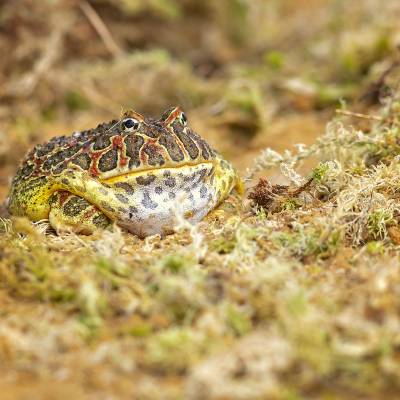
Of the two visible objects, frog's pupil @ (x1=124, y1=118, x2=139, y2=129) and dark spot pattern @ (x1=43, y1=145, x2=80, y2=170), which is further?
dark spot pattern @ (x1=43, y1=145, x2=80, y2=170)

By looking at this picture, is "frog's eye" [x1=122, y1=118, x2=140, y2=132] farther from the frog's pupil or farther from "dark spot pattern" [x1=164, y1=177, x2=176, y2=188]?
"dark spot pattern" [x1=164, y1=177, x2=176, y2=188]

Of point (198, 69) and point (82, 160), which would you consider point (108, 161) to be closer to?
point (82, 160)

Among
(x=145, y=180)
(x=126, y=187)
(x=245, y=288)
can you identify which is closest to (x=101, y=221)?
(x=126, y=187)

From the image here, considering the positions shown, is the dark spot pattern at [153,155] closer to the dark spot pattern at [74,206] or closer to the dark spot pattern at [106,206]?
the dark spot pattern at [106,206]

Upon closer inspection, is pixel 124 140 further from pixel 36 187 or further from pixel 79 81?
pixel 79 81

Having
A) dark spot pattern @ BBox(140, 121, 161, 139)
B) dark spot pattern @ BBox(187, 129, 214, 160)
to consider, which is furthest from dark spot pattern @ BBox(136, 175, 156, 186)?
dark spot pattern @ BBox(187, 129, 214, 160)
